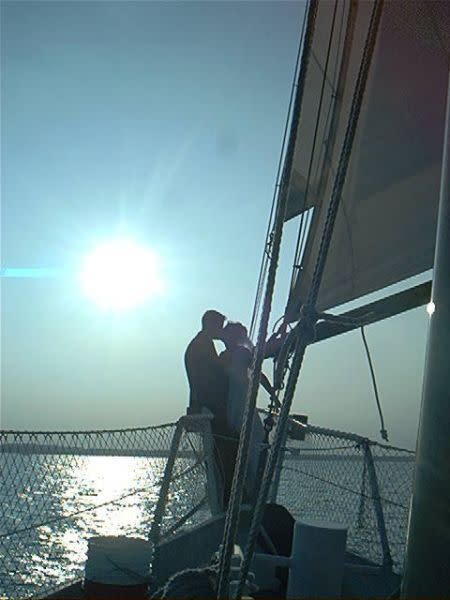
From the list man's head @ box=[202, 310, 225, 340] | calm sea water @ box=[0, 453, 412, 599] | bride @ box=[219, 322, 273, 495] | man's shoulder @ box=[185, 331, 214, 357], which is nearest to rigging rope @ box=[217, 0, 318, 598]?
calm sea water @ box=[0, 453, 412, 599]

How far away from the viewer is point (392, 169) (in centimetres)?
638

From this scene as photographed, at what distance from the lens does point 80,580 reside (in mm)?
4367

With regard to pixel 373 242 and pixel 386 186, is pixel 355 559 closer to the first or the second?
pixel 373 242

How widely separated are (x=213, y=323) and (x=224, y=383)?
0.83 m

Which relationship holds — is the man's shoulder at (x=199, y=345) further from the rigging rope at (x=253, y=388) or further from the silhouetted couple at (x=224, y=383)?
the rigging rope at (x=253, y=388)

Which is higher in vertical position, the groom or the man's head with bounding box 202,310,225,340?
the man's head with bounding box 202,310,225,340

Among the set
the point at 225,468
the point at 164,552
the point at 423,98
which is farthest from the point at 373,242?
the point at 164,552

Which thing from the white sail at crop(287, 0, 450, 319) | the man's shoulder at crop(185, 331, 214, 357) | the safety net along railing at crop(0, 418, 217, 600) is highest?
the white sail at crop(287, 0, 450, 319)

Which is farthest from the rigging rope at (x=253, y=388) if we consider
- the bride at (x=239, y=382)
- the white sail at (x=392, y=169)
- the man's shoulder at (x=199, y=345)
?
the man's shoulder at (x=199, y=345)

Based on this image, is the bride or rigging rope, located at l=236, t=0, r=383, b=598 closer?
rigging rope, located at l=236, t=0, r=383, b=598

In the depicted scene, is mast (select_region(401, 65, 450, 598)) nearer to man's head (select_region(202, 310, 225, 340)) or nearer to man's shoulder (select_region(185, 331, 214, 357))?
man's shoulder (select_region(185, 331, 214, 357))

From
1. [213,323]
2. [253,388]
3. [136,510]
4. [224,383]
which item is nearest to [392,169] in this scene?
[213,323]

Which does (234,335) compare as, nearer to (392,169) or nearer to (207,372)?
(207,372)

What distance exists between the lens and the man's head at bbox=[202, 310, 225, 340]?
760cm
